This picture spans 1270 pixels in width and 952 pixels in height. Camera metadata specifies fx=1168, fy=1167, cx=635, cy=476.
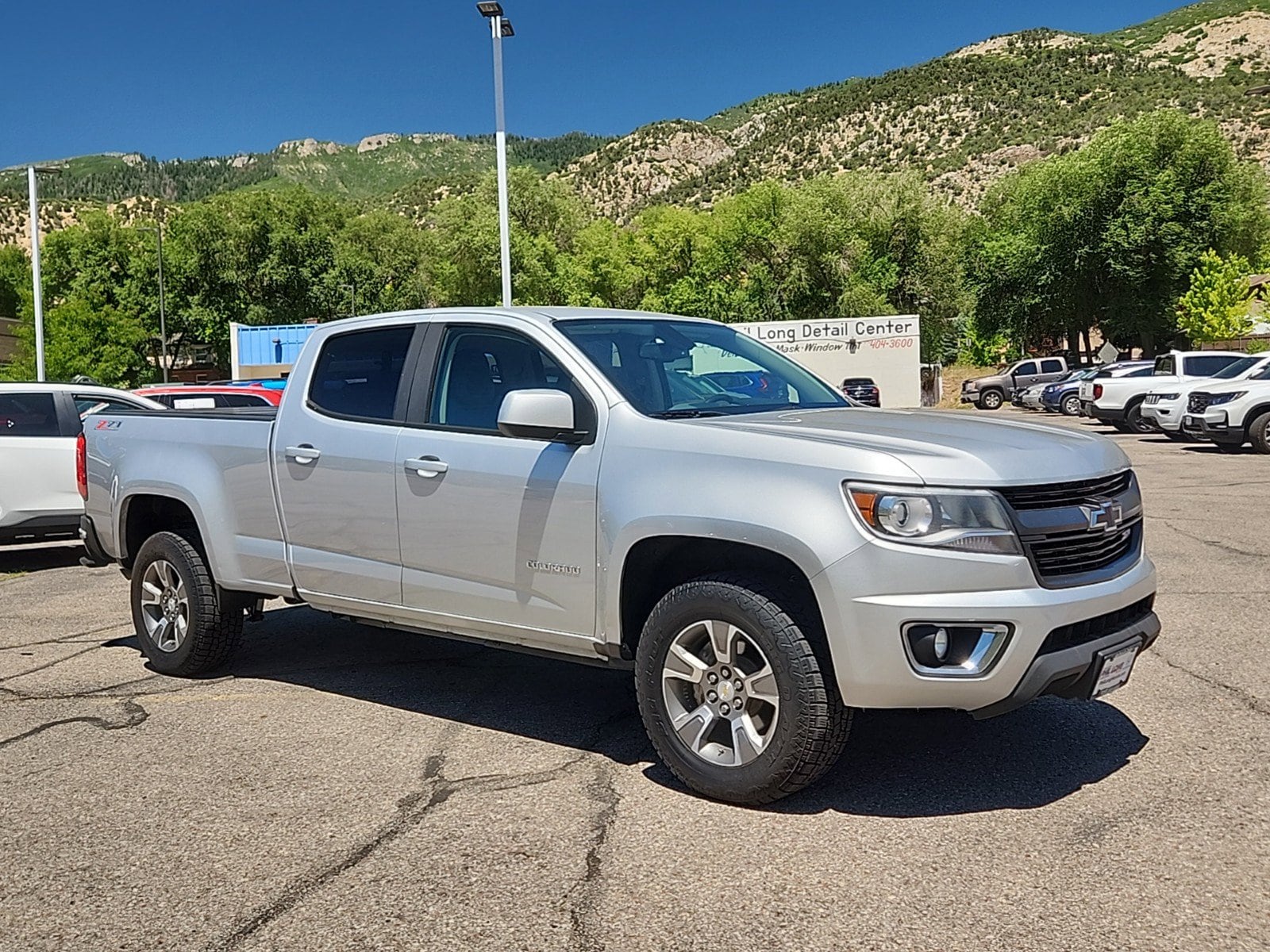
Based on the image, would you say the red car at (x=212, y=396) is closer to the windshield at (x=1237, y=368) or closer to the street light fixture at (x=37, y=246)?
the windshield at (x=1237, y=368)

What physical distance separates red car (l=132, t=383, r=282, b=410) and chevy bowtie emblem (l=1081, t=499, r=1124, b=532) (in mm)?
10403

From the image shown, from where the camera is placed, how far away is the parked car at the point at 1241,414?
1972cm

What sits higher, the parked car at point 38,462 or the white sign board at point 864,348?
the white sign board at point 864,348

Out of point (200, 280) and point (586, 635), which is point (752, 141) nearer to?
point (200, 280)

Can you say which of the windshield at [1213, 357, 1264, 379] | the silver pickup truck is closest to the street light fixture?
the windshield at [1213, 357, 1264, 379]

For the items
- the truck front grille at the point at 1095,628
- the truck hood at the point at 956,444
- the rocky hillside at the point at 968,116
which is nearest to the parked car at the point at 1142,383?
the truck hood at the point at 956,444

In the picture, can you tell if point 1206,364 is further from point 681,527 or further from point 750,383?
point 681,527

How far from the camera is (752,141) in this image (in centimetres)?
13625

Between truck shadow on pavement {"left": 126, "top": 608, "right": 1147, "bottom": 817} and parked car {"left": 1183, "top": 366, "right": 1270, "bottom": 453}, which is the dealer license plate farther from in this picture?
parked car {"left": 1183, "top": 366, "right": 1270, "bottom": 453}

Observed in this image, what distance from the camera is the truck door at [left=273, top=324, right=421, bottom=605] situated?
5414 millimetres

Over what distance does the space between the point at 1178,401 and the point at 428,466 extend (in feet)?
71.3

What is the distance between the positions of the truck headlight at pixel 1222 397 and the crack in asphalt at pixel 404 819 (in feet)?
61.0

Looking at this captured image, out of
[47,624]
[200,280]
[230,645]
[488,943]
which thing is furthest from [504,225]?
[200,280]

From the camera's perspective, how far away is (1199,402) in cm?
2152
